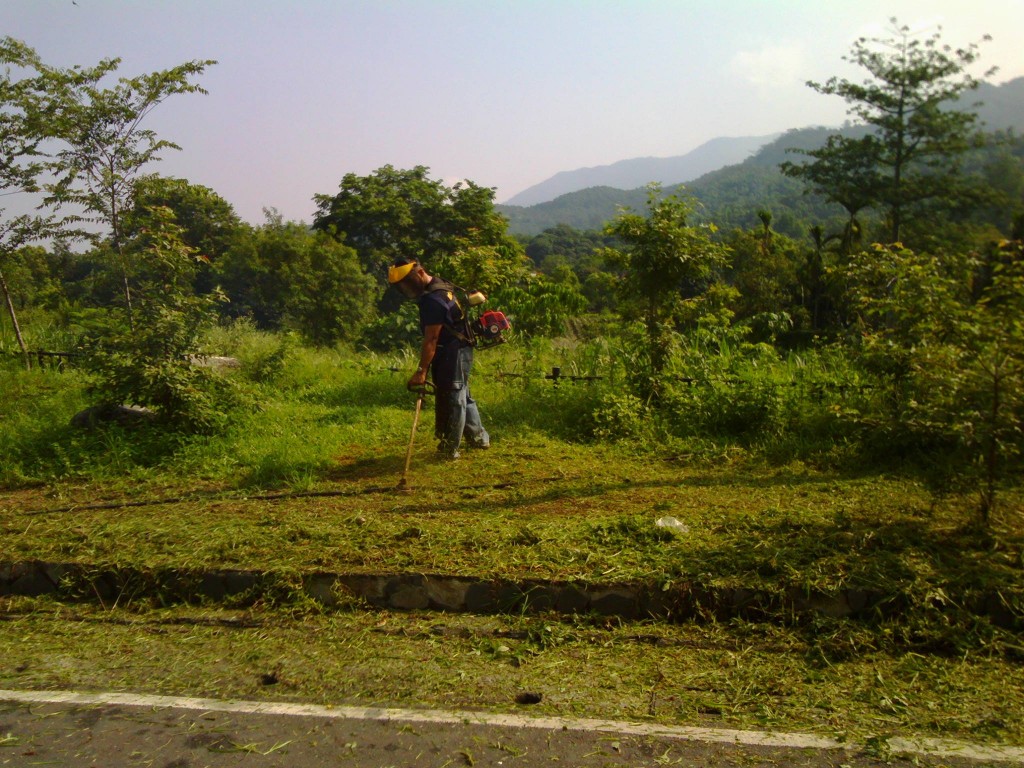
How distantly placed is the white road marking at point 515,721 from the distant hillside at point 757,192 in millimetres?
5633

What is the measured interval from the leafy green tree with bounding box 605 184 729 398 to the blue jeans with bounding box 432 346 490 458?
85.8 inches

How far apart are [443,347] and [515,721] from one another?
3897mm

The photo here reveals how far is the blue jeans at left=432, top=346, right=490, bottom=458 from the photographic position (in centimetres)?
666

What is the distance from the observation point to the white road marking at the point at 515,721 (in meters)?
3.00

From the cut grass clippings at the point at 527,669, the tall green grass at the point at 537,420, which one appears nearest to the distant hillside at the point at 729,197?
the tall green grass at the point at 537,420

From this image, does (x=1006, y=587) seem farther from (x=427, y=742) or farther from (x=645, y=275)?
(x=645, y=275)

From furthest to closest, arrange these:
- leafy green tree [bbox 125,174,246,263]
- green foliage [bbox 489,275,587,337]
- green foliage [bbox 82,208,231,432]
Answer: green foliage [bbox 489,275,587,337] → leafy green tree [bbox 125,174,246,263] → green foliage [bbox 82,208,231,432]

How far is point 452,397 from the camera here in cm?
671

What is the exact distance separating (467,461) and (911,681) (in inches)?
159

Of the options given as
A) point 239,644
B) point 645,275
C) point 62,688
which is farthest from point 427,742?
point 645,275

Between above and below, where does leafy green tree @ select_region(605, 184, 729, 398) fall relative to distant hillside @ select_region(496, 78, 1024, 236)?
below

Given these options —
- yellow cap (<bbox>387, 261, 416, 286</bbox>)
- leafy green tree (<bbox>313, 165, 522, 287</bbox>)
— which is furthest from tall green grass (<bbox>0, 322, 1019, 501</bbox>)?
leafy green tree (<bbox>313, 165, 522, 287</bbox>)

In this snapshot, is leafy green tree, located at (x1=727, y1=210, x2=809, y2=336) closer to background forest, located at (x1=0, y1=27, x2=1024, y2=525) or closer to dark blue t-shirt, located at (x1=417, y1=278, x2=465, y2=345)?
background forest, located at (x1=0, y1=27, x2=1024, y2=525)

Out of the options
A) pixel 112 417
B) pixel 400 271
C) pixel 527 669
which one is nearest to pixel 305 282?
pixel 112 417
